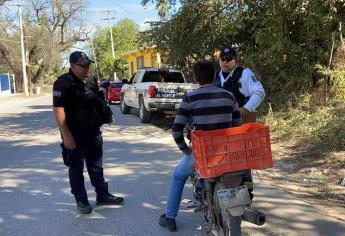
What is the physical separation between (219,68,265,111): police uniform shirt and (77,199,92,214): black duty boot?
2.20m

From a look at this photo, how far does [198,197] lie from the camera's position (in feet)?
16.6

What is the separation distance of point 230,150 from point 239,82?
1.61 meters

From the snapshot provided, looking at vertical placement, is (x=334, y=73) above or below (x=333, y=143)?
above

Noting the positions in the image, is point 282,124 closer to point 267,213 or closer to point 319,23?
point 319,23

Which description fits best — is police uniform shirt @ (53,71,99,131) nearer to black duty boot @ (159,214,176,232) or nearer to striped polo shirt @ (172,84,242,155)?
black duty boot @ (159,214,176,232)

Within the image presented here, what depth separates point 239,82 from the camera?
561cm

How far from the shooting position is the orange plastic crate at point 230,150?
412 centimetres

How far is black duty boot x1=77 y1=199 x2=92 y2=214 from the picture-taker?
611 cm

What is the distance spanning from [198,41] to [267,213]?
1234 centimetres

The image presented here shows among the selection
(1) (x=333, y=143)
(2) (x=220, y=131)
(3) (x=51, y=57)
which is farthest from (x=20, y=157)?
(3) (x=51, y=57)

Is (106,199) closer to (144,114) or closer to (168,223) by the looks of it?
(168,223)

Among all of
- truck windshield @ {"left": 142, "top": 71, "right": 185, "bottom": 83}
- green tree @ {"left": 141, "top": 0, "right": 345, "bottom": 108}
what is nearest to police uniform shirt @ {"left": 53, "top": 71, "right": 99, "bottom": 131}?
green tree @ {"left": 141, "top": 0, "right": 345, "bottom": 108}

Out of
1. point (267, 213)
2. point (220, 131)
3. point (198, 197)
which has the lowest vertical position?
point (267, 213)

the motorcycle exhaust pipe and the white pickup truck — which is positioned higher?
the white pickup truck
